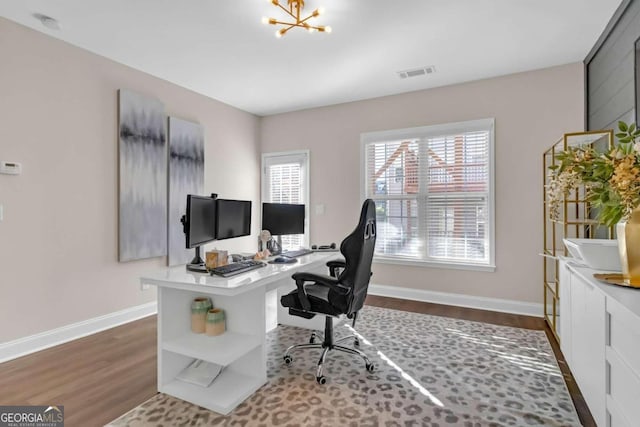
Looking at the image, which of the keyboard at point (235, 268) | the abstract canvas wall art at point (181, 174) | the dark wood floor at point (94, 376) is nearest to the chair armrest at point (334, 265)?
the keyboard at point (235, 268)

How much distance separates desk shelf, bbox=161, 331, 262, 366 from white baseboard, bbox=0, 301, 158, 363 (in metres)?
1.57

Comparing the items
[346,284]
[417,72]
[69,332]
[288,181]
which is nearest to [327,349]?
[346,284]

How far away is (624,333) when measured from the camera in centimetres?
129

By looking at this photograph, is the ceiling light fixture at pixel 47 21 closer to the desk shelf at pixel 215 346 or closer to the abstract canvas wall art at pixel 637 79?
the desk shelf at pixel 215 346

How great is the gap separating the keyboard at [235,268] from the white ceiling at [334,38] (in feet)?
6.33

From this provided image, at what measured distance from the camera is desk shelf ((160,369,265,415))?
1.94 m

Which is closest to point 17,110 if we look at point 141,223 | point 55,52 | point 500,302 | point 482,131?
point 55,52

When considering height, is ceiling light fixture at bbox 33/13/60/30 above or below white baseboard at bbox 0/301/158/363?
above

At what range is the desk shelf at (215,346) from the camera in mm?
1961

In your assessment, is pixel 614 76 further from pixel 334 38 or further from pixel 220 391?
pixel 220 391

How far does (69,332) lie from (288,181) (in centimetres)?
324

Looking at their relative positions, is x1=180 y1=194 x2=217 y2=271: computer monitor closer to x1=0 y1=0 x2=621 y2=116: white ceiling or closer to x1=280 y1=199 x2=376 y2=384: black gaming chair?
x1=280 y1=199 x2=376 y2=384: black gaming chair

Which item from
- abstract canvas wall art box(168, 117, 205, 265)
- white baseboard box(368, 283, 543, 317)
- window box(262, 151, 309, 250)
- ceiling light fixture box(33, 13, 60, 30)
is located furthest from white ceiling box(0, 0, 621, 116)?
white baseboard box(368, 283, 543, 317)

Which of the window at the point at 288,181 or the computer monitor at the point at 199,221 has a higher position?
the window at the point at 288,181
